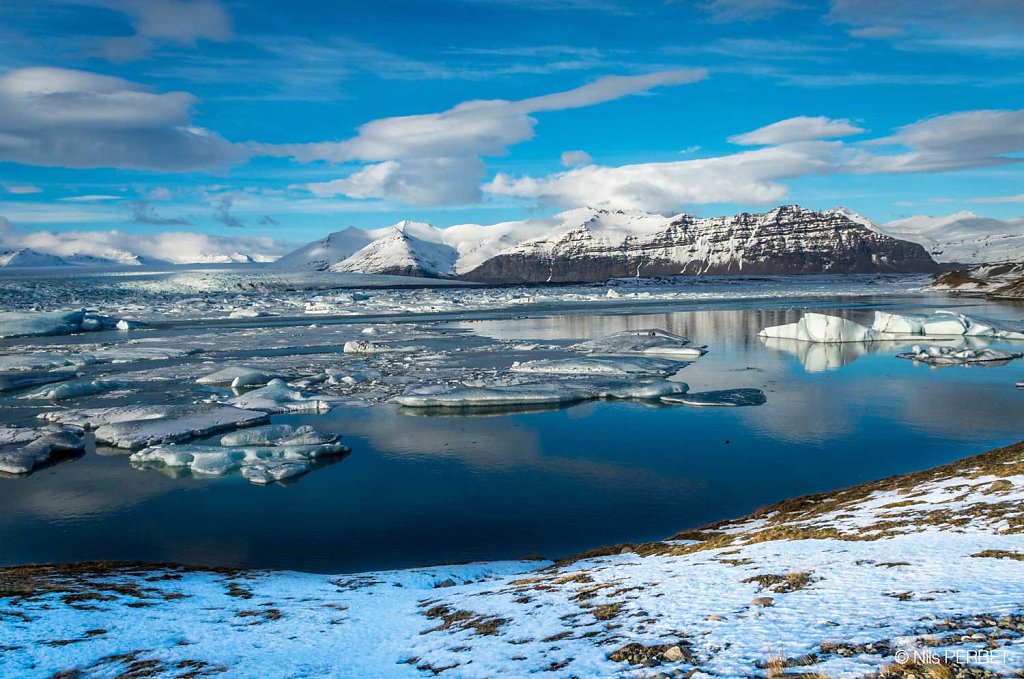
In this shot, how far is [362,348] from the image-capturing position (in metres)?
35.6

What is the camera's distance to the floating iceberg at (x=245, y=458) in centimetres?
1552

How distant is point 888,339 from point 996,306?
33925mm

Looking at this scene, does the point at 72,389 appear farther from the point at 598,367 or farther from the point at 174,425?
the point at 598,367

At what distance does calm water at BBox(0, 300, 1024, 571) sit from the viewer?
1188 centimetres

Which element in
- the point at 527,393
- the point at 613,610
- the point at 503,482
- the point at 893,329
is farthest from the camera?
the point at 893,329

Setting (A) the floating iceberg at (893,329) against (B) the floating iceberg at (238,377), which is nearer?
(B) the floating iceberg at (238,377)

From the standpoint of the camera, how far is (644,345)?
114 ft

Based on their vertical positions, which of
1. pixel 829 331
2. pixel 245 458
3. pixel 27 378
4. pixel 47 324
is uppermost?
pixel 47 324

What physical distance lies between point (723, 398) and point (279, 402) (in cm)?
1405

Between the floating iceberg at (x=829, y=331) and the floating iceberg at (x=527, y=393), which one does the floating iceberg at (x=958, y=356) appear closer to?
the floating iceberg at (x=829, y=331)

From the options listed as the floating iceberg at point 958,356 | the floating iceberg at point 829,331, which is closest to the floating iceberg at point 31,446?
the floating iceberg at point 958,356

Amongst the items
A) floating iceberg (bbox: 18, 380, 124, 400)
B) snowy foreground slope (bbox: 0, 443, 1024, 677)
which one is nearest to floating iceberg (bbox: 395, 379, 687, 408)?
floating iceberg (bbox: 18, 380, 124, 400)

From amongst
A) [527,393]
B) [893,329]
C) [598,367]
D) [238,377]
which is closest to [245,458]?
[527,393]

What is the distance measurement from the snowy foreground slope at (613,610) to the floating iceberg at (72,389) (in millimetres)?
15940
